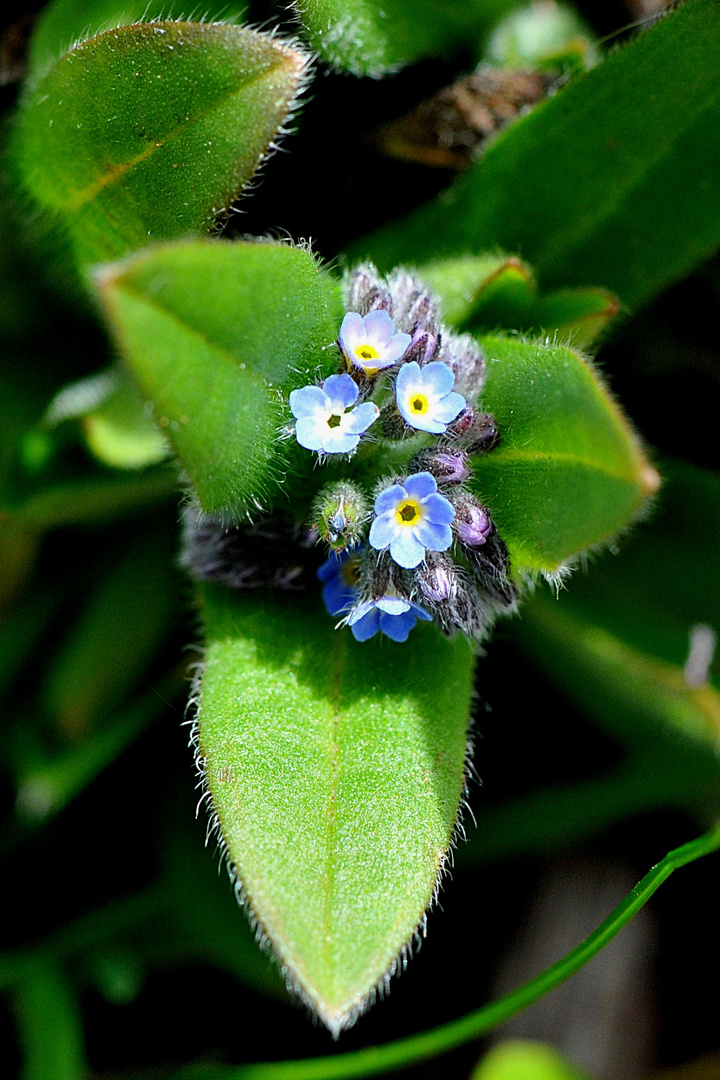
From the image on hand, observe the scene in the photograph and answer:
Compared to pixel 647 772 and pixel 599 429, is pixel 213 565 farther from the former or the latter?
pixel 647 772

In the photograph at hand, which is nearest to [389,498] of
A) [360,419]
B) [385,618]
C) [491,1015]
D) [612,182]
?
[360,419]

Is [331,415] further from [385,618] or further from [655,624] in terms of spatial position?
[655,624]

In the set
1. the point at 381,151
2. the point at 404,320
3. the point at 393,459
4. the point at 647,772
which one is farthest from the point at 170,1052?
the point at 381,151

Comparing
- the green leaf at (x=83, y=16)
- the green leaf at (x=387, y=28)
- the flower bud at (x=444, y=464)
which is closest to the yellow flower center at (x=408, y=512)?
the flower bud at (x=444, y=464)

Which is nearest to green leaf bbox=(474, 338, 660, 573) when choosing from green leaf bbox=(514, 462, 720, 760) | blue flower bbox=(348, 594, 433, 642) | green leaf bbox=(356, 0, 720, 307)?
blue flower bbox=(348, 594, 433, 642)

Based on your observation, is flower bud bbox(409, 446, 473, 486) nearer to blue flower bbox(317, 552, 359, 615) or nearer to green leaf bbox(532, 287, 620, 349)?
blue flower bbox(317, 552, 359, 615)
